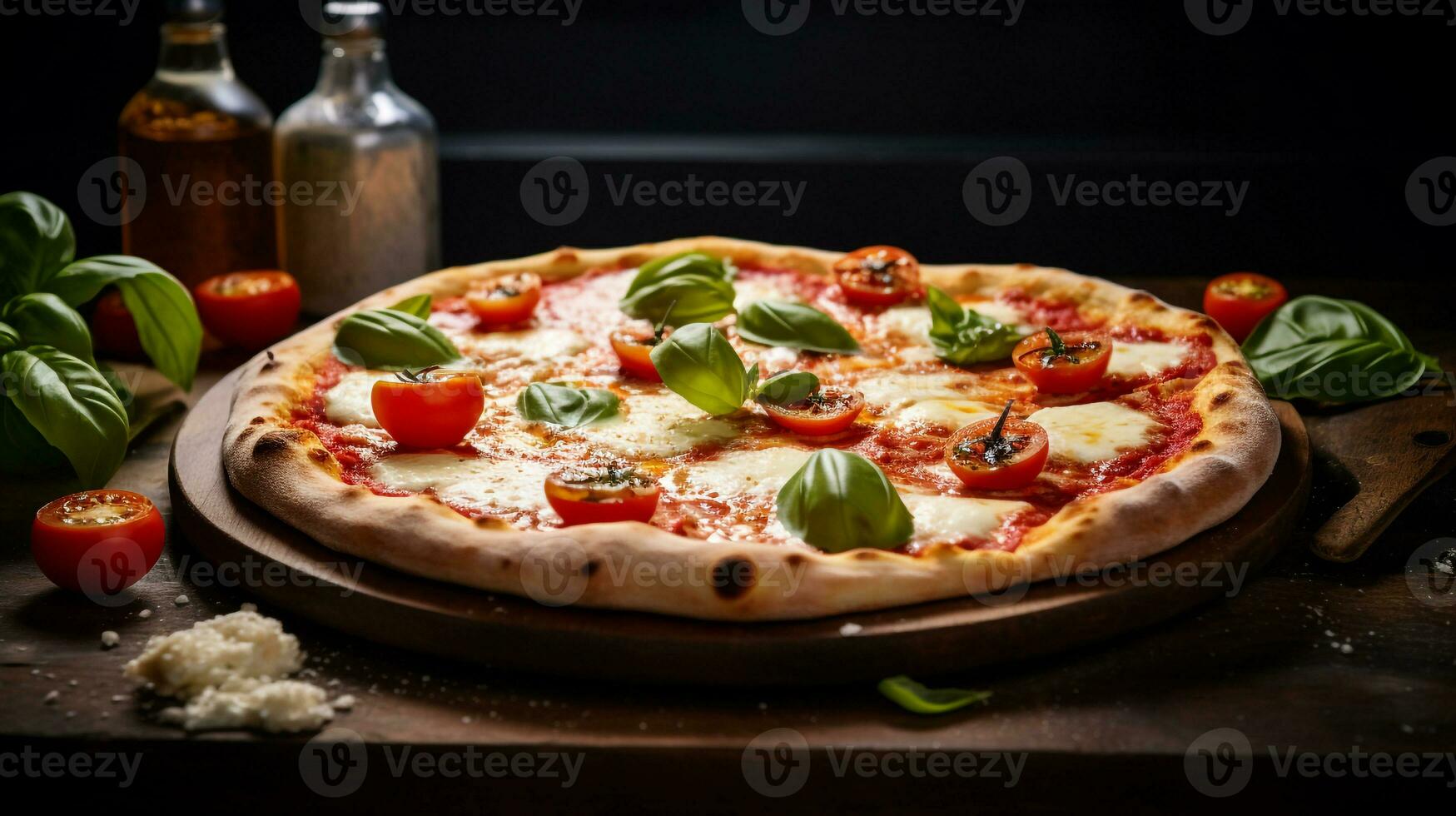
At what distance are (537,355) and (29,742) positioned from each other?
182 cm

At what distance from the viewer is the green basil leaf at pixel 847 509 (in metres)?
2.57

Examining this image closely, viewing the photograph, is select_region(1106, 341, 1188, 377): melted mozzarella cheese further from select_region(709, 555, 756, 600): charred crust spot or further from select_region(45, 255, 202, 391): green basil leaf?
select_region(45, 255, 202, 391): green basil leaf

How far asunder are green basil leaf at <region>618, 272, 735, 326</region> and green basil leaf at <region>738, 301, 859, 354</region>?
0.12 m

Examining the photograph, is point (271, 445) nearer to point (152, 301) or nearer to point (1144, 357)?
point (152, 301)

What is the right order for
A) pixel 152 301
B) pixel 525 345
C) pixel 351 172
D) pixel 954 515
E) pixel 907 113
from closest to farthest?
1. pixel 954 515
2. pixel 152 301
3. pixel 525 345
4. pixel 351 172
5. pixel 907 113

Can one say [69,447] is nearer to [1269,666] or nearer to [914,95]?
[1269,666]

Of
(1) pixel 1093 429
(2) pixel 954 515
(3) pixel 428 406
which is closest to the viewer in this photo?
(2) pixel 954 515

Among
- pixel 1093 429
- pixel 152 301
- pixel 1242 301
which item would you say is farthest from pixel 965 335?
pixel 152 301

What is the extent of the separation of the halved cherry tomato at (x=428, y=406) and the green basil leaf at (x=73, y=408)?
0.56 metres

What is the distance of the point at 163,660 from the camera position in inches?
89.9

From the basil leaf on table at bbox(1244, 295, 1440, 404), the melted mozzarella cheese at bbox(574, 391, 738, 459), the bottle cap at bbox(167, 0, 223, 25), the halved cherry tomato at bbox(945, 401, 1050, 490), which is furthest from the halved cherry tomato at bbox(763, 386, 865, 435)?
the bottle cap at bbox(167, 0, 223, 25)

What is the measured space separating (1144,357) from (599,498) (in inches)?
68.4

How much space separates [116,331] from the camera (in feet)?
13.5

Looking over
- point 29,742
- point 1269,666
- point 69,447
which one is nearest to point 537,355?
point 69,447
